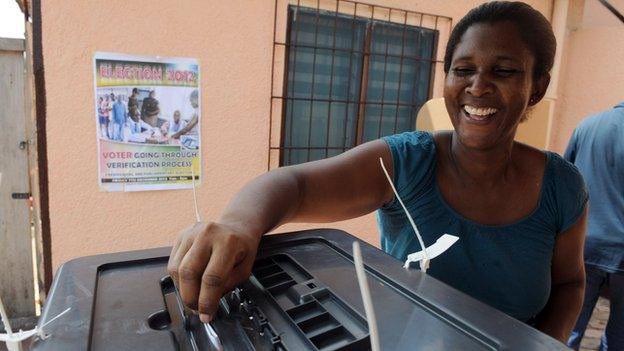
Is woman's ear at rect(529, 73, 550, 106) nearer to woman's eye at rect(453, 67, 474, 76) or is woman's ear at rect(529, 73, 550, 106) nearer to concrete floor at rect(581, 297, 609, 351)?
woman's eye at rect(453, 67, 474, 76)

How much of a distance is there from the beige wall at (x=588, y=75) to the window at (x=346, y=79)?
159 cm

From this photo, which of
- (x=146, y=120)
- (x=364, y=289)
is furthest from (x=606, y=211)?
(x=146, y=120)

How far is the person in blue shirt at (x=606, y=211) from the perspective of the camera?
7.19 feet

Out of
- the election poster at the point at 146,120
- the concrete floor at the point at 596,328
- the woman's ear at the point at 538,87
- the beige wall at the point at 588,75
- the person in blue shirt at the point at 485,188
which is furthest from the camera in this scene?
the beige wall at the point at 588,75

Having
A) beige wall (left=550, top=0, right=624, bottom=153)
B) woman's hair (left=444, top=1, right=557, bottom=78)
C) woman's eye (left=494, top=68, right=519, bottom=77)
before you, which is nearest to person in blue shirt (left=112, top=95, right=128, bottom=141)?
woman's hair (left=444, top=1, right=557, bottom=78)

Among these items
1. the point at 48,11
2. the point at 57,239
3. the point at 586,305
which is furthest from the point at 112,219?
the point at 586,305

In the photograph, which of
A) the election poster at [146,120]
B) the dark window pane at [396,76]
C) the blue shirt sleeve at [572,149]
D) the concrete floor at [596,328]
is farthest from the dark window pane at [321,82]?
the concrete floor at [596,328]

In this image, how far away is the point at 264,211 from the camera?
0.80 meters

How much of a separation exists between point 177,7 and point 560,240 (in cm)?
227

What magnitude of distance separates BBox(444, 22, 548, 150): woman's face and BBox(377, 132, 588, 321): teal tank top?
13 centimetres

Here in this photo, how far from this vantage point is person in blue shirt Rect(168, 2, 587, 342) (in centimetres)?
97

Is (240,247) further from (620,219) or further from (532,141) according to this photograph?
(532,141)

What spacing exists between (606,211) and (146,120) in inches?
102

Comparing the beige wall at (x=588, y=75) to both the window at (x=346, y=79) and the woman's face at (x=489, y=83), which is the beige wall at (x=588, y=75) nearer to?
the window at (x=346, y=79)
